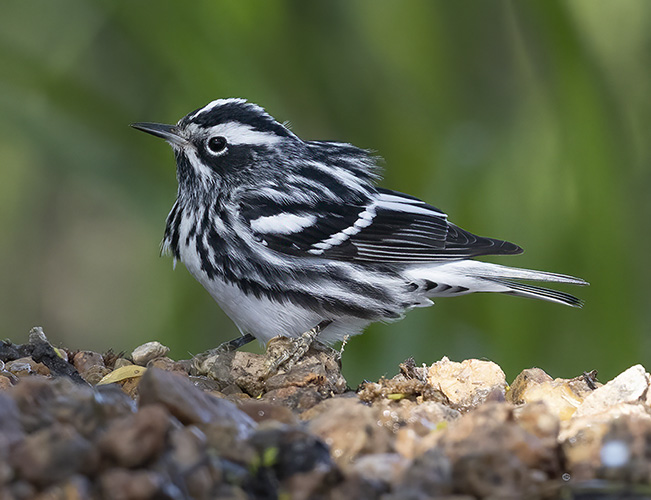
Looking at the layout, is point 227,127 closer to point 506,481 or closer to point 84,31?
point 84,31

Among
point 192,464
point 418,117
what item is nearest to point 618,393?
point 192,464

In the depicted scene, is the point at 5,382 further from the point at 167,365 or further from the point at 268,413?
the point at 268,413

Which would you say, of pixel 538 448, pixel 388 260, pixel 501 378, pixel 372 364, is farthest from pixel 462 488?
pixel 372 364

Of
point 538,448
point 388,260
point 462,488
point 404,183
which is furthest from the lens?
point 404,183

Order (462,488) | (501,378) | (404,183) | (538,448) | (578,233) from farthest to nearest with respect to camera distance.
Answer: (404,183)
(578,233)
(501,378)
(538,448)
(462,488)

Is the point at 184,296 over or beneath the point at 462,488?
beneath
